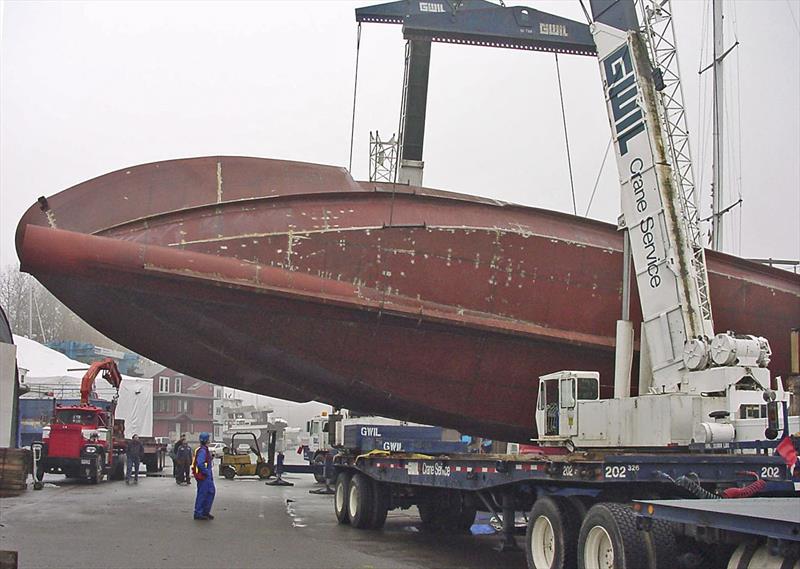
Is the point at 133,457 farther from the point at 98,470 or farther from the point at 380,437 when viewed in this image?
the point at 380,437

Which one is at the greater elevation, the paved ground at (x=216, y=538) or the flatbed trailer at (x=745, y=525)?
the flatbed trailer at (x=745, y=525)

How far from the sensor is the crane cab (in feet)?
36.2

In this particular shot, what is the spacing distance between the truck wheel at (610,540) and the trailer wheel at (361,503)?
6765mm

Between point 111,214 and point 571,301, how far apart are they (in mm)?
6853

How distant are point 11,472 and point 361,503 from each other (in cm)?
1058

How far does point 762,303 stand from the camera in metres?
14.2

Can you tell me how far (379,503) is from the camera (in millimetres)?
14992

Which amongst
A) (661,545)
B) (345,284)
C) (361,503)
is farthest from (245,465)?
(661,545)

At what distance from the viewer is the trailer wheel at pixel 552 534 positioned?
9.13m

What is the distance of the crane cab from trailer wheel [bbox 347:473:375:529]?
14.9ft

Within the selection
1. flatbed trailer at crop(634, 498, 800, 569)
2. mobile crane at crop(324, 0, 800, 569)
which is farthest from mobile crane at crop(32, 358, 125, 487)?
flatbed trailer at crop(634, 498, 800, 569)

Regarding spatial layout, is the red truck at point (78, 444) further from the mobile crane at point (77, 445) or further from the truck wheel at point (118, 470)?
the truck wheel at point (118, 470)

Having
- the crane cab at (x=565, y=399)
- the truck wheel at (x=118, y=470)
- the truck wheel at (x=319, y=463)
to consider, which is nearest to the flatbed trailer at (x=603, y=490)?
the crane cab at (x=565, y=399)

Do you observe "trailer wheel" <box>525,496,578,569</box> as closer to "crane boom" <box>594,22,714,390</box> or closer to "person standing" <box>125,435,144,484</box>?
"crane boom" <box>594,22,714,390</box>
